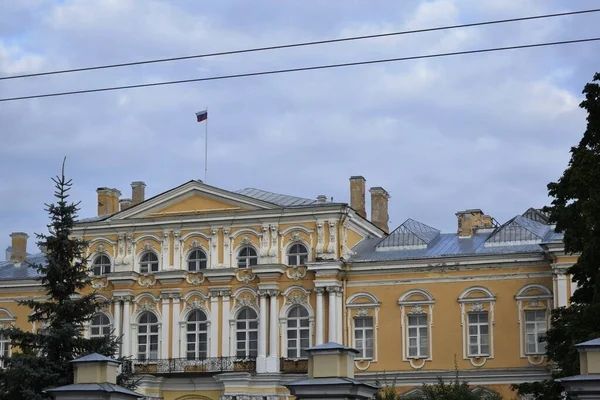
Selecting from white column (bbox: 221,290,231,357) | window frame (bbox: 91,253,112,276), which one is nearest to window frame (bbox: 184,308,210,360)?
white column (bbox: 221,290,231,357)

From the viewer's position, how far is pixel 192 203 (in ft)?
157

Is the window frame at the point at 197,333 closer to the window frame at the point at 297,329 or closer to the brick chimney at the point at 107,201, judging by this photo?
the window frame at the point at 297,329

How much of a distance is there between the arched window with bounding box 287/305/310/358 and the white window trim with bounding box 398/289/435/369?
3.70 m

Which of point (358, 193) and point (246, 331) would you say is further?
point (358, 193)

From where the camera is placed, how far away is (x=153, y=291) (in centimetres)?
4738

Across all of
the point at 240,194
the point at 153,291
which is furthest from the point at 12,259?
the point at 240,194

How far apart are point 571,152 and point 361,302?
19.5 m

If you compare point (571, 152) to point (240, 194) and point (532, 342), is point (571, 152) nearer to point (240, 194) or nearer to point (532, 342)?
point (532, 342)

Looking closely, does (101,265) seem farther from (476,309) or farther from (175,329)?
(476,309)

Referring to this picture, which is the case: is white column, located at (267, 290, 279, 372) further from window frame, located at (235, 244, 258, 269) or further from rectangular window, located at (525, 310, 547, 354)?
rectangular window, located at (525, 310, 547, 354)

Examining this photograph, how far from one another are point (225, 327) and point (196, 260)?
10.1 feet

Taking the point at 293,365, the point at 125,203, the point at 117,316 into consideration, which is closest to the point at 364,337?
the point at 293,365

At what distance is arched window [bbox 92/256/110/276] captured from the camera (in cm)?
4878

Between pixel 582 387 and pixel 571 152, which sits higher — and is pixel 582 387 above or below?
below
